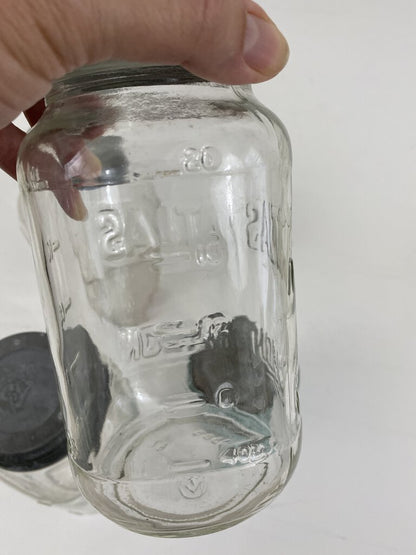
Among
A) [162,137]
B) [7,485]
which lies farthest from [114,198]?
[7,485]

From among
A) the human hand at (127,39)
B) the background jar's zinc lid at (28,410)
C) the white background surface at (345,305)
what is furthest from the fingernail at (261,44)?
the background jar's zinc lid at (28,410)

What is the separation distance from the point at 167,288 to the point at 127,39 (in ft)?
0.77

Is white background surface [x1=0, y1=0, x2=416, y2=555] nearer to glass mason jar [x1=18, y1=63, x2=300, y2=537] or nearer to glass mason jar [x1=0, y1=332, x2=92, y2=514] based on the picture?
glass mason jar [x1=0, y1=332, x2=92, y2=514]

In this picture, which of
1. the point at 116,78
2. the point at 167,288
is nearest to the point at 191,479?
the point at 167,288

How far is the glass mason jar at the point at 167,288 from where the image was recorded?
0.38 m

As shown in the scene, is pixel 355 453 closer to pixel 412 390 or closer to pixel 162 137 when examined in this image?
pixel 412 390

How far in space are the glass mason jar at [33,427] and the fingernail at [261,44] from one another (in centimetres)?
35

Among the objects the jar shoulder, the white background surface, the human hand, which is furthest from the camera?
the white background surface

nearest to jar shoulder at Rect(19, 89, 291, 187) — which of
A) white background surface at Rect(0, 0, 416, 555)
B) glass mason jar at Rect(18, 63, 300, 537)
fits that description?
glass mason jar at Rect(18, 63, 300, 537)

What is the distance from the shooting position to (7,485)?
0.56 meters

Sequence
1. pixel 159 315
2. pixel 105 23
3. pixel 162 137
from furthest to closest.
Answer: pixel 159 315 → pixel 162 137 → pixel 105 23

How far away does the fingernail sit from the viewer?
0.32 metres

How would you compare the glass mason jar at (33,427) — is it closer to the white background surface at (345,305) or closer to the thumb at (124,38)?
the white background surface at (345,305)

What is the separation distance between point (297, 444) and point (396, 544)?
20 cm
